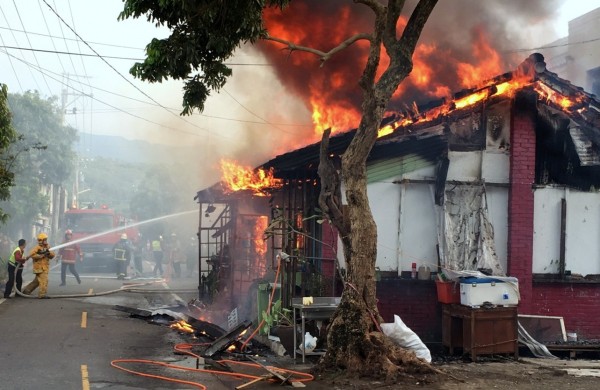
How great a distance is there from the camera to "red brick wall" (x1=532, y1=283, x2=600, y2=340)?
11.8 meters

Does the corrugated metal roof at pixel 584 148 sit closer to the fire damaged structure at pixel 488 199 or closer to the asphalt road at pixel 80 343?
the fire damaged structure at pixel 488 199

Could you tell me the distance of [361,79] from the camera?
8.63 metres

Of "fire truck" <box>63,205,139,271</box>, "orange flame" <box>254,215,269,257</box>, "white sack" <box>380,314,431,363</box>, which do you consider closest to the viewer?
"white sack" <box>380,314,431,363</box>

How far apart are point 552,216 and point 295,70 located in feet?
22.3

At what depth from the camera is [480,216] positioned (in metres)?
11.6

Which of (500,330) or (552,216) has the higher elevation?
(552,216)

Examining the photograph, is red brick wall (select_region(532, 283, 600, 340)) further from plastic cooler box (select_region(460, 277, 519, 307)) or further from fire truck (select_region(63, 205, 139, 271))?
fire truck (select_region(63, 205, 139, 271))

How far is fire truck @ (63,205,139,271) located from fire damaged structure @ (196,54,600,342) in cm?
1741

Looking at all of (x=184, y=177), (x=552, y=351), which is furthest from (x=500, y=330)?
(x=184, y=177)

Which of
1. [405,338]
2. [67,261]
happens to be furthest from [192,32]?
[67,261]

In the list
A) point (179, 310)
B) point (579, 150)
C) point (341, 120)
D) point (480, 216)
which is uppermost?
point (341, 120)

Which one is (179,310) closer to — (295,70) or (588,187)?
(295,70)

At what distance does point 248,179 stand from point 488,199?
533 cm

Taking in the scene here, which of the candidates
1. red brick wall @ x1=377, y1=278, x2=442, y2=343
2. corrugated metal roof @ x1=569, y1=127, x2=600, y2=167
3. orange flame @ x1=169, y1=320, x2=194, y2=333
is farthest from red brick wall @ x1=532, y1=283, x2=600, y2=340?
orange flame @ x1=169, y1=320, x2=194, y2=333
